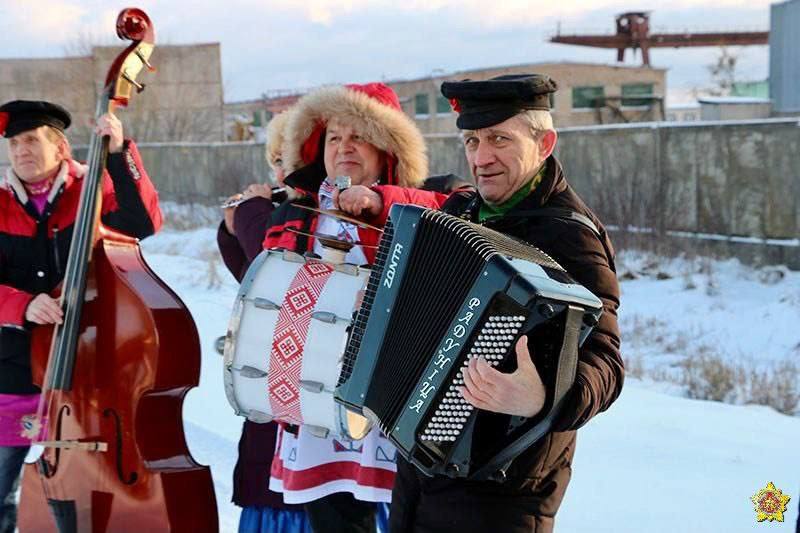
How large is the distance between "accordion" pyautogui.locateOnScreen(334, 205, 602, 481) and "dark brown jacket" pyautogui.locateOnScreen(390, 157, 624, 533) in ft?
0.42

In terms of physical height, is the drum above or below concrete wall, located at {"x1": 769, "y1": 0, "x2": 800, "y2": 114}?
below

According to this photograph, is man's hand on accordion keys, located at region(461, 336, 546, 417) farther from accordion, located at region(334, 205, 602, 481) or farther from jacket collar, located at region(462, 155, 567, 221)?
jacket collar, located at region(462, 155, 567, 221)

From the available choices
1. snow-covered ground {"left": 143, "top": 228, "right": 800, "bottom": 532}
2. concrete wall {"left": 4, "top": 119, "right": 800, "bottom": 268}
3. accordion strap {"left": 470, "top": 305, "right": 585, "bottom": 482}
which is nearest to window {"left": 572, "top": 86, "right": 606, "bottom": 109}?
concrete wall {"left": 4, "top": 119, "right": 800, "bottom": 268}

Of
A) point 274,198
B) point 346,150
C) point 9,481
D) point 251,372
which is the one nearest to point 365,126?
point 346,150

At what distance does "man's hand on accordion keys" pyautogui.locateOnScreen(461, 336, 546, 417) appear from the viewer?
6.23ft

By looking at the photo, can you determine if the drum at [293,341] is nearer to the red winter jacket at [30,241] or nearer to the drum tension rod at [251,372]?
the drum tension rod at [251,372]

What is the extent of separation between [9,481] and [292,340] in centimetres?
152

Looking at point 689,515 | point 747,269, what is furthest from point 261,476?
point 747,269

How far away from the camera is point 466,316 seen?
1968mm

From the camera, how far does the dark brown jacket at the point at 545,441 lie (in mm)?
2145

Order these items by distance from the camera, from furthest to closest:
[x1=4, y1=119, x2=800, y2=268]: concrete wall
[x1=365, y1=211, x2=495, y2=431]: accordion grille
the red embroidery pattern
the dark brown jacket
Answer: [x1=4, y1=119, x2=800, y2=268]: concrete wall → the red embroidery pattern → the dark brown jacket → [x1=365, y1=211, x2=495, y2=431]: accordion grille

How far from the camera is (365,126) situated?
3115 millimetres

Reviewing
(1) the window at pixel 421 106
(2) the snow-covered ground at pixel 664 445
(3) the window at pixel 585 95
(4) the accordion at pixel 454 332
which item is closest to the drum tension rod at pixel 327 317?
(4) the accordion at pixel 454 332

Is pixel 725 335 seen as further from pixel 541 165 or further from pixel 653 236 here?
pixel 541 165
